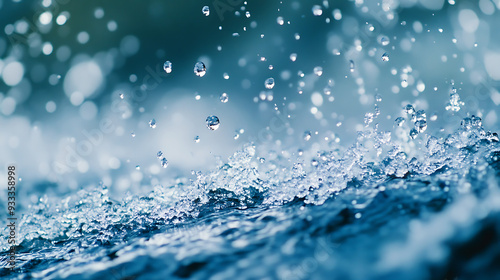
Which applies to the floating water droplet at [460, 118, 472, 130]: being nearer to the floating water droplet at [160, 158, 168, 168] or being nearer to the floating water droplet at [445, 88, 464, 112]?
the floating water droplet at [445, 88, 464, 112]

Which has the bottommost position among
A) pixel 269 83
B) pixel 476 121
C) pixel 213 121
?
pixel 476 121

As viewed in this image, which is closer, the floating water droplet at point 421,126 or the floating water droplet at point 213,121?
the floating water droplet at point 421,126

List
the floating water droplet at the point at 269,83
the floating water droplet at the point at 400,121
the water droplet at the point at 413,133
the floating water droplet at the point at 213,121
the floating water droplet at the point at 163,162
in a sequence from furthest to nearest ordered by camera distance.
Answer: the floating water droplet at the point at 269,83 < the floating water droplet at the point at 163,162 < the floating water droplet at the point at 213,121 < the floating water droplet at the point at 400,121 < the water droplet at the point at 413,133

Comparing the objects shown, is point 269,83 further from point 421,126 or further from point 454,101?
point 454,101

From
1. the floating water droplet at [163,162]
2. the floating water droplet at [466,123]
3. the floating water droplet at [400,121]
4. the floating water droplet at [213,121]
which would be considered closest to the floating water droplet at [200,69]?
the floating water droplet at [213,121]

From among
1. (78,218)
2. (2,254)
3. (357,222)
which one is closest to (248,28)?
(78,218)

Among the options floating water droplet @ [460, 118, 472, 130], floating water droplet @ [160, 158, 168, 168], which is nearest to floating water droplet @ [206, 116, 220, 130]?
floating water droplet @ [160, 158, 168, 168]

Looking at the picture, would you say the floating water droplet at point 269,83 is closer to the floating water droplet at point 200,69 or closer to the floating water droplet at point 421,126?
the floating water droplet at point 200,69

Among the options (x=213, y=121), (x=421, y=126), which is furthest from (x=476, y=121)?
(x=213, y=121)

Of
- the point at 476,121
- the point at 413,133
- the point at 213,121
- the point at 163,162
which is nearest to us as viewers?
the point at 476,121

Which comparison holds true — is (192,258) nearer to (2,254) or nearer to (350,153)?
(350,153)
